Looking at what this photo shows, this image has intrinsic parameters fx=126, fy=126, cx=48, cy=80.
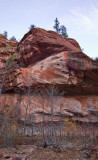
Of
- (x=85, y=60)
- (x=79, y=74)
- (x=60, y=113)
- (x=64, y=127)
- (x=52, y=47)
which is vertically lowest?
(x=64, y=127)

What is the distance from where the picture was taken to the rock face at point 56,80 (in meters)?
18.4

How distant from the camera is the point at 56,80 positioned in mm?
18203

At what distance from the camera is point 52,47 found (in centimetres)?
2059

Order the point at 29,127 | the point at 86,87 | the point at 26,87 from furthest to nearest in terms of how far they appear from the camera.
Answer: the point at 86,87 → the point at 26,87 → the point at 29,127

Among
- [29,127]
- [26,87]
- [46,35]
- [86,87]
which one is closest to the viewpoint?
[29,127]

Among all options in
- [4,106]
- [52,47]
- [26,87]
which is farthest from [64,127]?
[52,47]

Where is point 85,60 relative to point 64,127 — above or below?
above

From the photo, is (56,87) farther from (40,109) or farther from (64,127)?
(64,127)

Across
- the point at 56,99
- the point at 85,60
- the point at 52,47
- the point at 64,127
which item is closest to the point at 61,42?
the point at 52,47

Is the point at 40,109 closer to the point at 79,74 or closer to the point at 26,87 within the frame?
the point at 26,87

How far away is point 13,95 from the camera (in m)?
19.9

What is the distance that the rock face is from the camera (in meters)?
18.4

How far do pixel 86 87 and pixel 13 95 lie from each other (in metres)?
11.6

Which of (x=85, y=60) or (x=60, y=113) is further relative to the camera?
(x=85, y=60)
